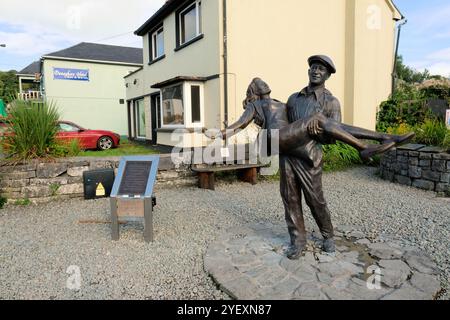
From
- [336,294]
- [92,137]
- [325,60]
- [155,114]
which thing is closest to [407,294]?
[336,294]

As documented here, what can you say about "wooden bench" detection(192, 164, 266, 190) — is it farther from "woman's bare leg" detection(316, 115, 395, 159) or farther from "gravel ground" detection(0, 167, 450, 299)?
"woman's bare leg" detection(316, 115, 395, 159)

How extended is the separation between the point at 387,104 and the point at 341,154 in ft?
13.4

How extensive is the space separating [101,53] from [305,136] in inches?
961

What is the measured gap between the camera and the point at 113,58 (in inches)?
926

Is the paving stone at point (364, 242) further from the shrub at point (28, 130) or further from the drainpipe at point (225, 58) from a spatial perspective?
the drainpipe at point (225, 58)

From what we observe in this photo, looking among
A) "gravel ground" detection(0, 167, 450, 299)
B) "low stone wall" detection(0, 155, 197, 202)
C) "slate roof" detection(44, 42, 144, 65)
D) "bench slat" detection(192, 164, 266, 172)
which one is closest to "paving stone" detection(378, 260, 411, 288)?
"gravel ground" detection(0, 167, 450, 299)

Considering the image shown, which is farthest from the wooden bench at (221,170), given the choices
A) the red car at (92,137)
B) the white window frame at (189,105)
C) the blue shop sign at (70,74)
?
the blue shop sign at (70,74)

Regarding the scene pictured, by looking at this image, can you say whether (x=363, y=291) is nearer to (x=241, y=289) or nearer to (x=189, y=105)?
(x=241, y=289)

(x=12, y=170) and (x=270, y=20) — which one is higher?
(x=270, y=20)

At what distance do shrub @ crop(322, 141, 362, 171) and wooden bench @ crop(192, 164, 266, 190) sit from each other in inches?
96.4

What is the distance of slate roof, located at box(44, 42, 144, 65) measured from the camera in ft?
73.4

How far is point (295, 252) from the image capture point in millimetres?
3289

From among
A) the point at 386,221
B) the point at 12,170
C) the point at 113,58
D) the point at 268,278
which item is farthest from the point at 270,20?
the point at 113,58
